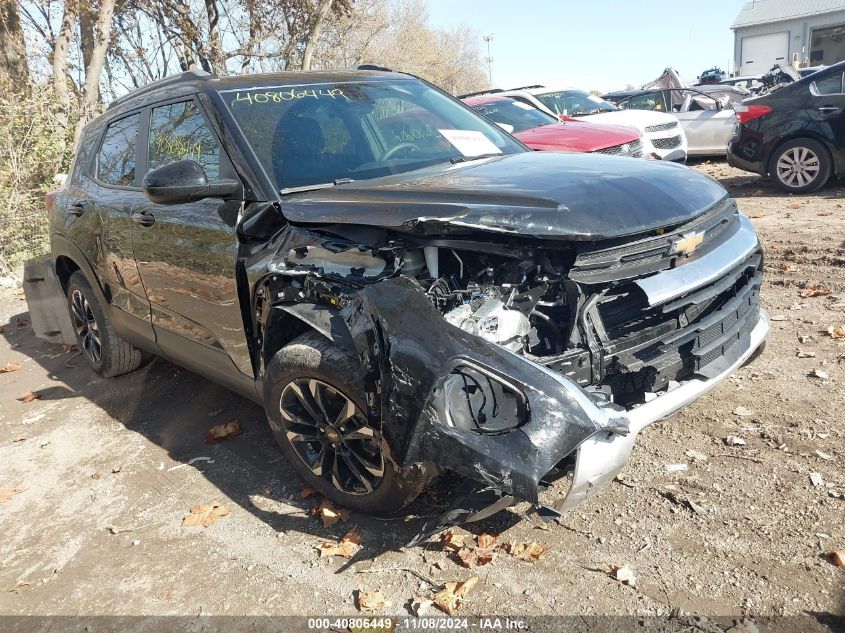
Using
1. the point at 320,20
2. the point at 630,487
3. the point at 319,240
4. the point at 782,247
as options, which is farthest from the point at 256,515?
the point at 320,20

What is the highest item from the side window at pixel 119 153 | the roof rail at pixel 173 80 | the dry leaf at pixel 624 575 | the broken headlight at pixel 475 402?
the roof rail at pixel 173 80

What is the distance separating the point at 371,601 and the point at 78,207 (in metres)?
3.60

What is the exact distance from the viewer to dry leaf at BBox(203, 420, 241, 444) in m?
4.16

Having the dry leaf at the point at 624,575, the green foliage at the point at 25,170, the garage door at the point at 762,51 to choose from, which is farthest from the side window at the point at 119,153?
the garage door at the point at 762,51

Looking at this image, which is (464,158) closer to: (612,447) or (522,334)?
(522,334)

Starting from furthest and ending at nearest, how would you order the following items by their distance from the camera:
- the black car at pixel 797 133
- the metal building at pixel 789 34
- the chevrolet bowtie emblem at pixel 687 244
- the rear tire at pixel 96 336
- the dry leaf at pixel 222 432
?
the metal building at pixel 789 34 < the black car at pixel 797 133 < the rear tire at pixel 96 336 < the dry leaf at pixel 222 432 < the chevrolet bowtie emblem at pixel 687 244

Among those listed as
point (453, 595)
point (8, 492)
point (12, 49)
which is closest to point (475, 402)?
point (453, 595)

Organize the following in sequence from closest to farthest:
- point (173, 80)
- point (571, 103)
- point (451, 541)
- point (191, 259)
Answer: point (451, 541)
point (191, 259)
point (173, 80)
point (571, 103)

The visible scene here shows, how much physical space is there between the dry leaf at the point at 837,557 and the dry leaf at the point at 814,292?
10.8 ft

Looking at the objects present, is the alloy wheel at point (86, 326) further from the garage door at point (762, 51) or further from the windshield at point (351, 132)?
the garage door at point (762, 51)

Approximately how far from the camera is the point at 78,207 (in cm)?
481

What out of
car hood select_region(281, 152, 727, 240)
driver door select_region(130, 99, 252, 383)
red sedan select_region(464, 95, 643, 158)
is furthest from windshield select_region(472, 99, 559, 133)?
car hood select_region(281, 152, 727, 240)

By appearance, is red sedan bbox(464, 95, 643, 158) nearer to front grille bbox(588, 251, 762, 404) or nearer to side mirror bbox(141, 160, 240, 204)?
front grille bbox(588, 251, 762, 404)

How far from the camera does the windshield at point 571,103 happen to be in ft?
39.2
